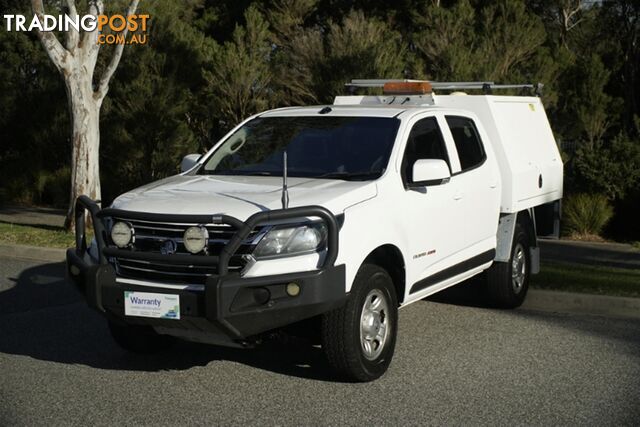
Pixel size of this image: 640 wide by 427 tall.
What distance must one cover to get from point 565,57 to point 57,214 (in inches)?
616

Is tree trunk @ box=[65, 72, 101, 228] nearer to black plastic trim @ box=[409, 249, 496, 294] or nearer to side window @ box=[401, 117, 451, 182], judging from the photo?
black plastic trim @ box=[409, 249, 496, 294]

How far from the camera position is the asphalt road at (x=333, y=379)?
5.66 metres

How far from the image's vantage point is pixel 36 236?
1335 cm

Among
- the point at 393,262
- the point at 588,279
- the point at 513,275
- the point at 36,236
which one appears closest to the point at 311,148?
the point at 393,262

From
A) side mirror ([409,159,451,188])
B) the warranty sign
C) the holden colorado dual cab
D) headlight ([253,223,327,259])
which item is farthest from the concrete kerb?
headlight ([253,223,327,259])

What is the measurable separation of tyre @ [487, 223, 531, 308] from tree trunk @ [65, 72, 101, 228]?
723 cm

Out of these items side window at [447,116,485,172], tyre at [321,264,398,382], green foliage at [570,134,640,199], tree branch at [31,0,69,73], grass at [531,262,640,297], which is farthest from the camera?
green foliage at [570,134,640,199]

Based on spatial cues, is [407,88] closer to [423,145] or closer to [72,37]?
[423,145]

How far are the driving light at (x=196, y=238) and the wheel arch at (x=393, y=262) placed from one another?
1.22 metres

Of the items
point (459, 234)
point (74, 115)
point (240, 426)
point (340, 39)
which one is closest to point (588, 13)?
point (340, 39)

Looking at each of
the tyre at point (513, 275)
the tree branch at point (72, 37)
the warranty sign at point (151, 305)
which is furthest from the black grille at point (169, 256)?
the tree branch at point (72, 37)

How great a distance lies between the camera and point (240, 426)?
5434 mm

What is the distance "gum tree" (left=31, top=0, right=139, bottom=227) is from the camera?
45.3ft

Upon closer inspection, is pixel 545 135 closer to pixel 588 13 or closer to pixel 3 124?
pixel 3 124
